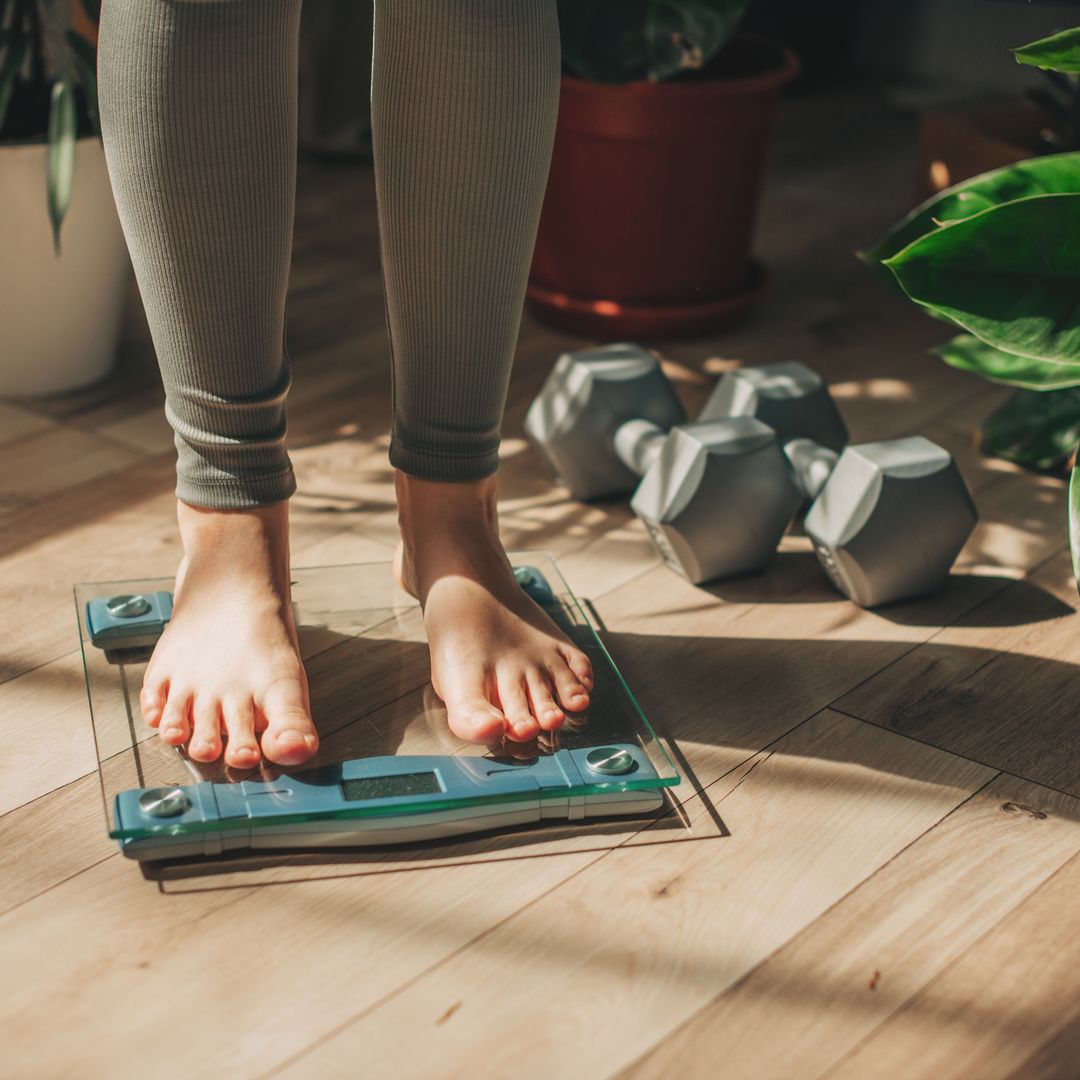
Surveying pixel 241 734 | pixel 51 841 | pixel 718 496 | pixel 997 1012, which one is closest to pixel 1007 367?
pixel 718 496

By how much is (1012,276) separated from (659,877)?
490mm

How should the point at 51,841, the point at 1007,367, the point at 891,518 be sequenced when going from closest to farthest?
the point at 51,841 → the point at 891,518 → the point at 1007,367

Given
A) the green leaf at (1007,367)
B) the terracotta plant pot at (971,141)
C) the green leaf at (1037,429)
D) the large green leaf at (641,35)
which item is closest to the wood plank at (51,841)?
the green leaf at (1007,367)

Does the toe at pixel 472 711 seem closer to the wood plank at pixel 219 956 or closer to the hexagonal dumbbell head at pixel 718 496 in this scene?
the wood plank at pixel 219 956

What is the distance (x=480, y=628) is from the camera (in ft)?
3.17

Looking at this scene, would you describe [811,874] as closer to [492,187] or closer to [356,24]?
[492,187]

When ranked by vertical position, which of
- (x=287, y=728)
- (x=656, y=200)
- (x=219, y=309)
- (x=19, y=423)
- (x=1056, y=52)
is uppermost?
(x=1056, y=52)

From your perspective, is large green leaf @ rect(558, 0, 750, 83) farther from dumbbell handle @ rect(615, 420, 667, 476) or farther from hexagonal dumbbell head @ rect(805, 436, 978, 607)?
hexagonal dumbbell head @ rect(805, 436, 978, 607)

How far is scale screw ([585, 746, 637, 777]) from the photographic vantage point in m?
0.90

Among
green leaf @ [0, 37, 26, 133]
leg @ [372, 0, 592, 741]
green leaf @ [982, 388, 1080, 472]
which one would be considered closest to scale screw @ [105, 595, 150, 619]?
leg @ [372, 0, 592, 741]

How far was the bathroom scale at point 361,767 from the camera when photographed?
846 millimetres

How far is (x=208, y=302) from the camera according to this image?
89 centimetres

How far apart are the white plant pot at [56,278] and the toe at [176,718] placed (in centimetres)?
77

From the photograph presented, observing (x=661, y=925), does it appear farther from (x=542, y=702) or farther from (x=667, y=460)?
(x=667, y=460)
